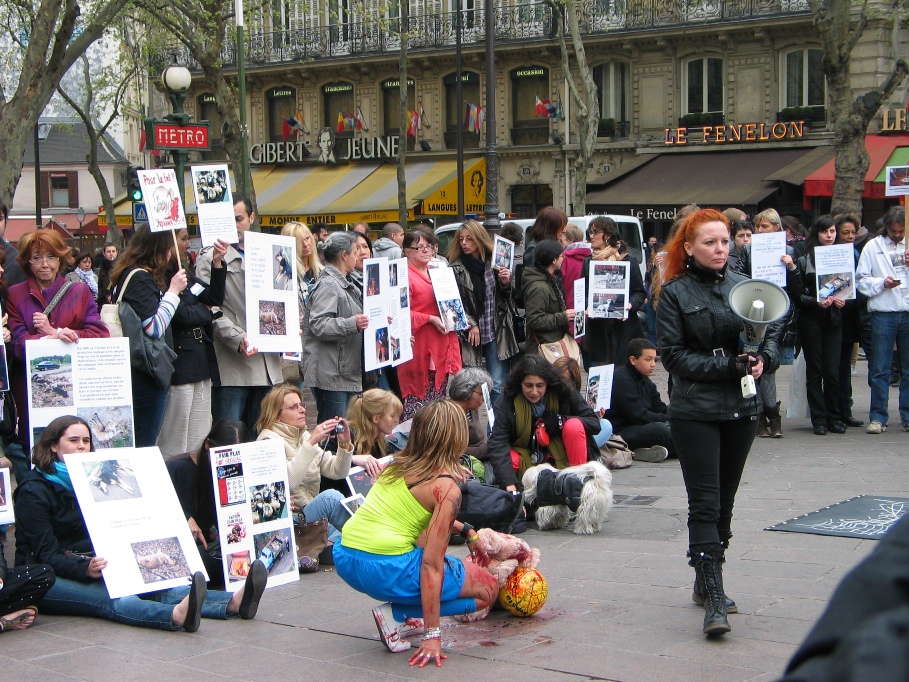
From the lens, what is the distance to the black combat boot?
4918 mm

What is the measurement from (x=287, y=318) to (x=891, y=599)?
264 inches

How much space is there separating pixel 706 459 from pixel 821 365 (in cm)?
573

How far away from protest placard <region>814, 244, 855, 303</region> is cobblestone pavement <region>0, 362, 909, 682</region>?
3452 mm

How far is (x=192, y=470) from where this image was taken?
20.9 ft

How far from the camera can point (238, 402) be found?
781 cm

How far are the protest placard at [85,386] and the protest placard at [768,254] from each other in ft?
18.2

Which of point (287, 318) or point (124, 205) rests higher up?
point (124, 205)

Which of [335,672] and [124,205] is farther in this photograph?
[124,205]

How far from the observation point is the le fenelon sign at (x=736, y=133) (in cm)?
3014

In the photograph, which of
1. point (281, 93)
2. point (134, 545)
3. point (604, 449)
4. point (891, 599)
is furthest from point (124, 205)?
point (891, 599)

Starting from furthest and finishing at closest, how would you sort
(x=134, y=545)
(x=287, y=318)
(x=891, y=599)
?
(x=287, y=318) < (x=134, y=545) < (x=891, y=599)

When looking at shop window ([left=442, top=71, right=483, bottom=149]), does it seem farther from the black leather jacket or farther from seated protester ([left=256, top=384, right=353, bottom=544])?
the black leather jacket

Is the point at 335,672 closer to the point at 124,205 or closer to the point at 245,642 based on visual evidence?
the point at 245,642

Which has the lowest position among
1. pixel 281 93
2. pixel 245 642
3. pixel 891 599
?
pixel 245 642
